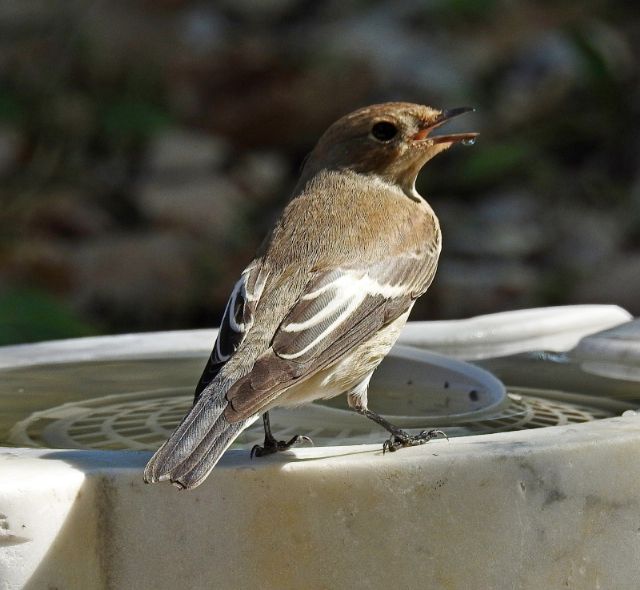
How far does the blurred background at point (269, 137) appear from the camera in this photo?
25.6 ft

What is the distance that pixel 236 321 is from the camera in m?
3.07

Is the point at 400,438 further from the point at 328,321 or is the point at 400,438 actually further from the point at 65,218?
the point at 65,218

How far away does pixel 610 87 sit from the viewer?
27.7 ft

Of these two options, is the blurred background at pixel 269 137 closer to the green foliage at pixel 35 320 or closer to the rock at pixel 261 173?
the rock at pixel 261 173

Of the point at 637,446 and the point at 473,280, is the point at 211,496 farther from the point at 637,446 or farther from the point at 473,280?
the point at 473,280

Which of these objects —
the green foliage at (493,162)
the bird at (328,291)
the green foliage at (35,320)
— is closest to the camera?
the bird at (328,291)

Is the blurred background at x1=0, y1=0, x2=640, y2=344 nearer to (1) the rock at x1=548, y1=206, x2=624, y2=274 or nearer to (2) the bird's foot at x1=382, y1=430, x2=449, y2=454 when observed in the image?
(1) the rock at x1=548, y1=206, x2=624, y2=274

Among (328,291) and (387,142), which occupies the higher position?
(387,142)

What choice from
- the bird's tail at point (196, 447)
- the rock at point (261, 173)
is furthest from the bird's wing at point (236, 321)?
the rock at point (261, 173)

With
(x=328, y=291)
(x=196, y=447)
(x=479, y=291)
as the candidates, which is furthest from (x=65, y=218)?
(x=196, y=447)

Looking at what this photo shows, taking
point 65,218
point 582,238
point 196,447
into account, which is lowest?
point 582,238

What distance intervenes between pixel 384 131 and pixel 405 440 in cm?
124

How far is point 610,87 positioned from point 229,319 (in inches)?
229

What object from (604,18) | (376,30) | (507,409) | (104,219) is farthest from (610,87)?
(507,409)
